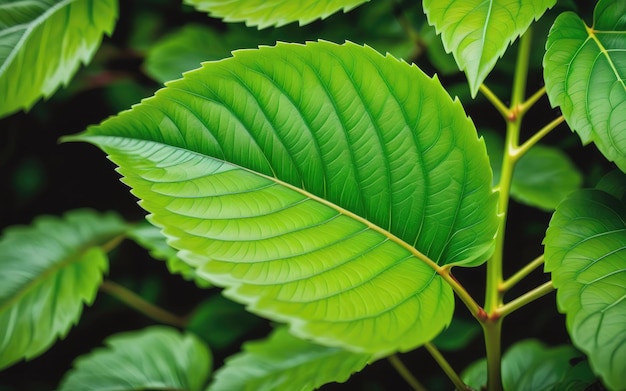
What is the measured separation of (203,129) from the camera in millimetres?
446

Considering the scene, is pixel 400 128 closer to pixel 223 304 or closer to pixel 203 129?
pixel 203 129

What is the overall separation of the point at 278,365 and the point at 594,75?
0.54 m

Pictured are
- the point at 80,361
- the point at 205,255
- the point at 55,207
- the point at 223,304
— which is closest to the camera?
the point at 205,255

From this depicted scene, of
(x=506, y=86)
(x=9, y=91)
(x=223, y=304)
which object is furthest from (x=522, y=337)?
(x=9, y=91)

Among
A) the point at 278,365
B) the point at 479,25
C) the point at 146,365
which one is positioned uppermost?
the point at 479,25

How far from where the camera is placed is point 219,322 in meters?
1.02

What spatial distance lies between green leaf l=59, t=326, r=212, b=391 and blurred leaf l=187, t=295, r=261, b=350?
6 cm

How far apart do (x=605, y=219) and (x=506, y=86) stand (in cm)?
51

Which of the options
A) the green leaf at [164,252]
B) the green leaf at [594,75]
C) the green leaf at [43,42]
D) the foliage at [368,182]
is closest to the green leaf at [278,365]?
the foliage at [368,182]

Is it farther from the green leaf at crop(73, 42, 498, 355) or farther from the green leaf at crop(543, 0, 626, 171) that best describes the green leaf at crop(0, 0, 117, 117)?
the green leaf at crop(543, 0, 626, 171)

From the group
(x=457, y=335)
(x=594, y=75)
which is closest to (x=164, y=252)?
(x=457, y=335)

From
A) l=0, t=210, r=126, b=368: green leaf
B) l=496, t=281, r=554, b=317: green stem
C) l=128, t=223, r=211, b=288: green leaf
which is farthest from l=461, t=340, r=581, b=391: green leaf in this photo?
l=0, t=210, r=126, b=368: green leaf

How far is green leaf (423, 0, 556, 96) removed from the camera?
1.41 ft

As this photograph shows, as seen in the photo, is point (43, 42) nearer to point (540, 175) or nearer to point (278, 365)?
point (278, 365)
